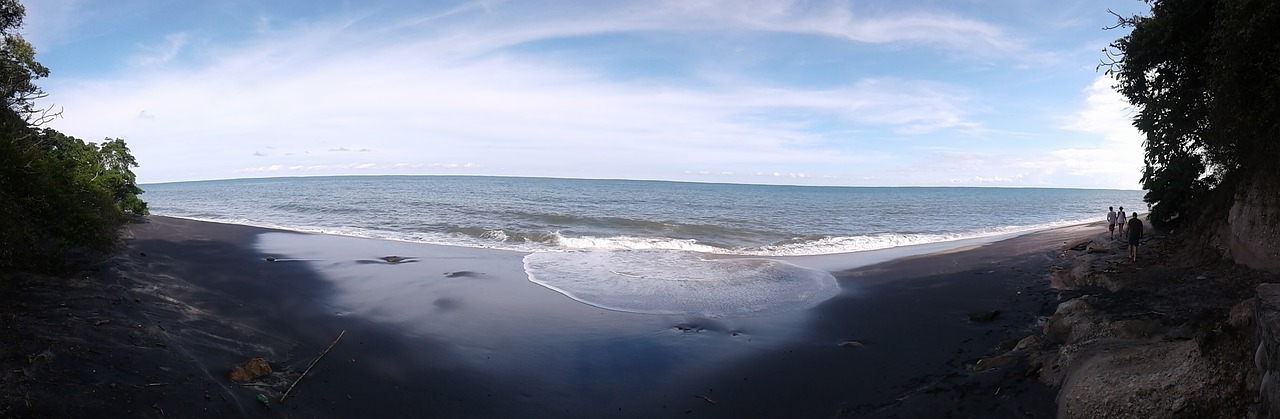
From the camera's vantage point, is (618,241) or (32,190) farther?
(618,241)

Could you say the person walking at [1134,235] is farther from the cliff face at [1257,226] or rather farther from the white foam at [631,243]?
the white foam at [631,243]

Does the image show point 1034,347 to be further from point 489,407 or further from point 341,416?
point 341,416

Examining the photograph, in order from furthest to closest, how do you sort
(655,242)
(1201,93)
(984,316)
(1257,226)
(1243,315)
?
(655,242)
(1201,93)
(984,316)
(1257,226)
(1243,315)

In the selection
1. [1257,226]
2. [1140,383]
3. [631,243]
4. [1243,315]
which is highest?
[1257,226]

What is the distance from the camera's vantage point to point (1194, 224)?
12.8 meters

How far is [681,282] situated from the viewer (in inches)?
601

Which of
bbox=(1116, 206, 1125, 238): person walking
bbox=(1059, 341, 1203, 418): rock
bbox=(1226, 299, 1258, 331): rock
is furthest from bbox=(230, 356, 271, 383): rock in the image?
bbox=(1116, 206, 1125, 238): person walking

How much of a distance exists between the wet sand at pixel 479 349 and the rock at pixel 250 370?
17 cm

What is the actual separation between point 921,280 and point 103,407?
15835 millimetres

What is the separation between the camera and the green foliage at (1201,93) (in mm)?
8500

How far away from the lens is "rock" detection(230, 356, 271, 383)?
7066 millimetres

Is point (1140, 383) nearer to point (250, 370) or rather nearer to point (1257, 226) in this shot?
point (1257, 226)

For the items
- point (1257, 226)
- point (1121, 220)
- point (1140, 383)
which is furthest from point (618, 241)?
point (1140, 383)

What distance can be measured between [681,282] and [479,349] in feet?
23.0
